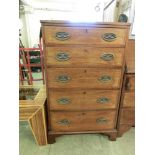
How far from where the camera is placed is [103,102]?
4.65 ft

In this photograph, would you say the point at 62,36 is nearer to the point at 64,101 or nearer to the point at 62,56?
the point at 62,56

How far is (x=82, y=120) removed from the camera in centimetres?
147

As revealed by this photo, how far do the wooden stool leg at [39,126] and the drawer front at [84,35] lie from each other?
0.66m

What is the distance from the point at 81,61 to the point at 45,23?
1.37ft

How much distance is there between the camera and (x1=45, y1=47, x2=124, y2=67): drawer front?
122cm

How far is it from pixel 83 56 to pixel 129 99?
0.64m

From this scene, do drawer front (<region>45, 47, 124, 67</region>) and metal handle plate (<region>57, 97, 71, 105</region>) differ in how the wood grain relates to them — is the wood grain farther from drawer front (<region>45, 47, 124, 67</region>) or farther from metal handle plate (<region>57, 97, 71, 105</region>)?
metal handle plate (<region>57, 97, 71, 105</region>)

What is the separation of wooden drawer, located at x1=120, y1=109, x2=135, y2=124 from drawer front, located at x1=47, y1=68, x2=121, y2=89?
1.08 feet

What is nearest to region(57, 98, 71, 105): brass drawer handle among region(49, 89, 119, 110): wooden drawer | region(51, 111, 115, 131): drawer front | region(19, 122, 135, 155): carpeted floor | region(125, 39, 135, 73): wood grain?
region(49, 89, 119, 110): wooden drawer

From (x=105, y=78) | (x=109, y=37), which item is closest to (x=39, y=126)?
(x=105, y=78)

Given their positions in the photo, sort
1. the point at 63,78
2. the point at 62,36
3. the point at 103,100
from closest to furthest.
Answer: the point at 62,36 → the point at 63,78 → the point at 103,100

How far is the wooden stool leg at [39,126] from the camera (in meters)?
1.38
